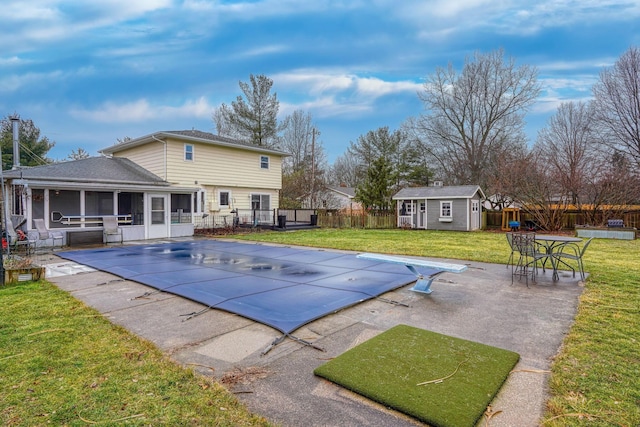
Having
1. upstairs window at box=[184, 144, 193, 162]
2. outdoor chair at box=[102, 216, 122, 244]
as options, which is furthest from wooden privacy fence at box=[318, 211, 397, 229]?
outdoor chair at box=[102, 216, 122, 244]

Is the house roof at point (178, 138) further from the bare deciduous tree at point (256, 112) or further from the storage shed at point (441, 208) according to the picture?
the storage shed at point (441, 208)

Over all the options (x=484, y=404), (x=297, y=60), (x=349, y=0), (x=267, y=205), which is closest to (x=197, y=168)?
(x=267, y=205)

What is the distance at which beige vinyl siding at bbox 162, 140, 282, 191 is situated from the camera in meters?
16.7

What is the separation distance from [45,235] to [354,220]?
15690mm

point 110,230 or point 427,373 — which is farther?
point 110,230

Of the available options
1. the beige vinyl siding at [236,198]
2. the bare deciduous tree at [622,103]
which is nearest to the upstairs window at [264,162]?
the beige vinyl siding at [236,198]

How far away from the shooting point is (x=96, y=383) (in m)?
2.83

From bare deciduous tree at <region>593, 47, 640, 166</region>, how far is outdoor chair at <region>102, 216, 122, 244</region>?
2761 centimetres

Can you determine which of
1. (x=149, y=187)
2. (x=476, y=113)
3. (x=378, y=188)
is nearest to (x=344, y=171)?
(x=476, y=113)

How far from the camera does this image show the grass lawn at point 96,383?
7.77 feet

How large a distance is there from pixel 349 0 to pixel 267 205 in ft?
40.0

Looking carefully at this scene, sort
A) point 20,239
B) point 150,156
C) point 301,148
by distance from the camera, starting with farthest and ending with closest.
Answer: point 301,148
point 150,156
point 20,239

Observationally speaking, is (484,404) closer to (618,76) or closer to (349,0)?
(349,0)

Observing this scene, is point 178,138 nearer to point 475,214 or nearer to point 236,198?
point 236,198
